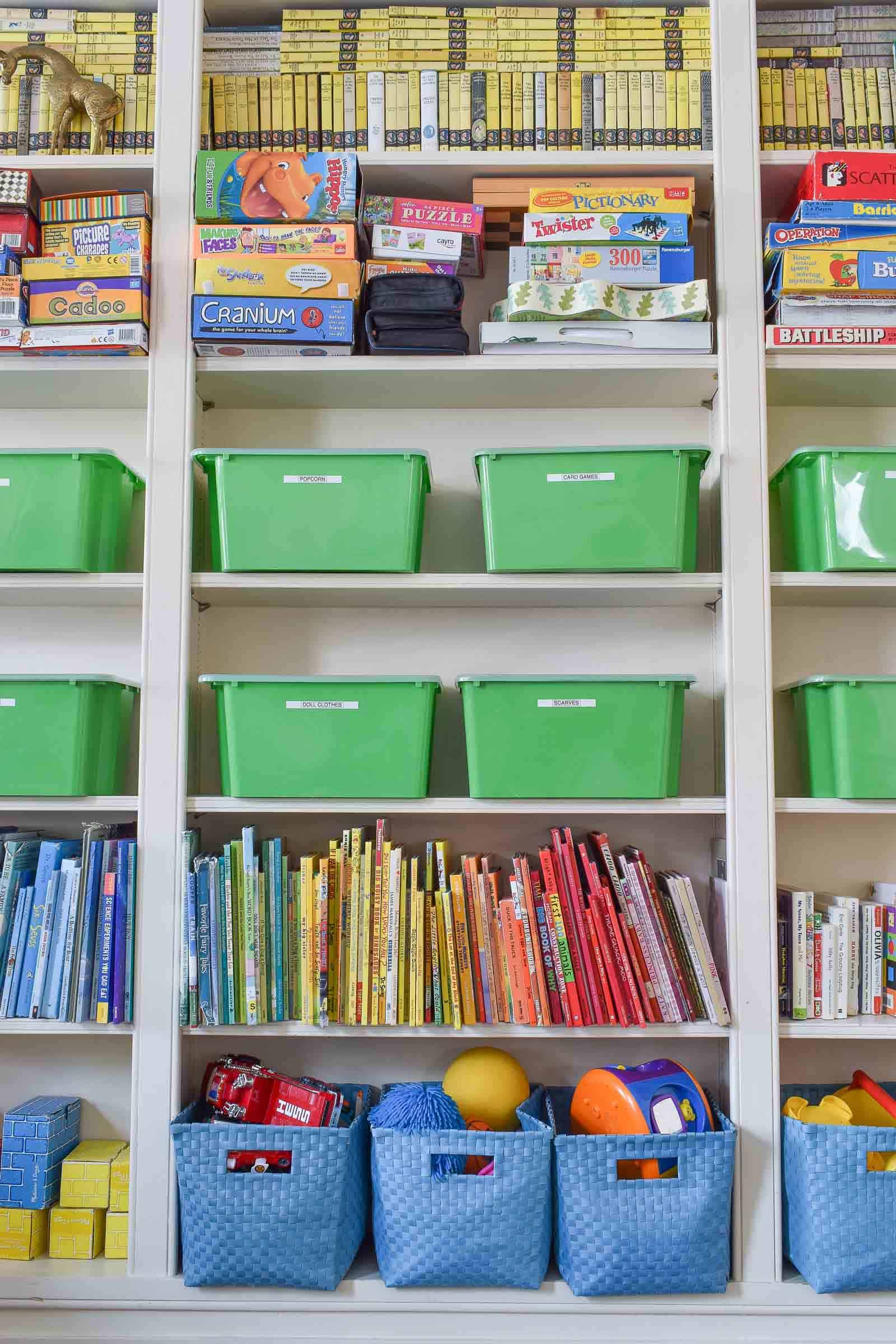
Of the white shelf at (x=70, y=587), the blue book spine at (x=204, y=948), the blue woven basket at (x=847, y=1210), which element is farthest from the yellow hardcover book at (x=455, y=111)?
the blue woven basket at (x=847, y=1210)

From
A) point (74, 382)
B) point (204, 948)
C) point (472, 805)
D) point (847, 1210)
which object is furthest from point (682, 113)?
point (847, 1210)

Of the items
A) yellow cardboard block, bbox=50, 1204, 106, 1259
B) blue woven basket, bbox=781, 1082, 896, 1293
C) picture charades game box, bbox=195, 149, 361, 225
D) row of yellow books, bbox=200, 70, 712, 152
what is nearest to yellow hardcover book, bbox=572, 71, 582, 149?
row of yellow books, bbox=200, 70, 712, 152

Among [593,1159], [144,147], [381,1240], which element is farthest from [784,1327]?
[144,147]

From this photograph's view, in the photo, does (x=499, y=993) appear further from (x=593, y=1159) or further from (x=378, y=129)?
(x=378, y=129)

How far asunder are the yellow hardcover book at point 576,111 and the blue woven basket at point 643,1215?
6.10 feet

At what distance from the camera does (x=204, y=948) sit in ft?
5.92

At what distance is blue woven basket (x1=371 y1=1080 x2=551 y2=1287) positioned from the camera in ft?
5.46

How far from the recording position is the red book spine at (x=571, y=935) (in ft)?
5.90

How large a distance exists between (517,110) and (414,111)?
21 centimetres

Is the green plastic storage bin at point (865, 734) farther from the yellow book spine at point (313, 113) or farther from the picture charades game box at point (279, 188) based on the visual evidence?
the yellow book spine at point (313, 113)

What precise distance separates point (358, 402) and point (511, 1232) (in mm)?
1599

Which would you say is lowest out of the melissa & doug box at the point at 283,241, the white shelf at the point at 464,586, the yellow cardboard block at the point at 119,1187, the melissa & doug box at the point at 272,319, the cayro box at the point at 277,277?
the yellow cardboard block at the point at 119,1187

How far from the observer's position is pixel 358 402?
2.11 m

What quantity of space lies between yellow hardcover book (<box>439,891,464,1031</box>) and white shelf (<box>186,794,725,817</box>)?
0.55 feet
